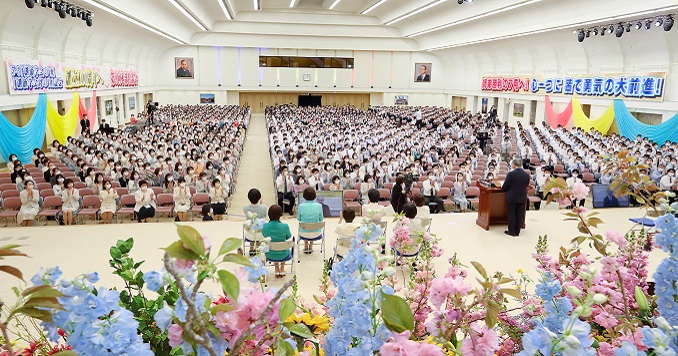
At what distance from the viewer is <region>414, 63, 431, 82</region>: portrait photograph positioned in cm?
4250

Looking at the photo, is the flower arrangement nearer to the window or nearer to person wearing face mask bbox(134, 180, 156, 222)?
person wearing face mask bbox(134, 180, 156, 222)

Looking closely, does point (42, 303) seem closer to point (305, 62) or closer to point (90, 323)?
point (90, 323)

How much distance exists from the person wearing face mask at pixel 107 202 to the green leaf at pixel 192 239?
30.7 feet

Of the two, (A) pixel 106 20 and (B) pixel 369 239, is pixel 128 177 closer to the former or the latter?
(B) pixel 369 239

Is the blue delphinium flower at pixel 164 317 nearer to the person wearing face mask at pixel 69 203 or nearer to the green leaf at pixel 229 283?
the green leaf at pixel 229 283

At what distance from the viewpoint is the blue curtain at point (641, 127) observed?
1728cm

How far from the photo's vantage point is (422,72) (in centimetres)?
4262

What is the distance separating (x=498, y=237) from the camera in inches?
327

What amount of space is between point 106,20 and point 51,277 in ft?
79.7

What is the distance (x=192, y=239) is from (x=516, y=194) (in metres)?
7.87

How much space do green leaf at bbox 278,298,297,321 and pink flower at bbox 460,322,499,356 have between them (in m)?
0.61

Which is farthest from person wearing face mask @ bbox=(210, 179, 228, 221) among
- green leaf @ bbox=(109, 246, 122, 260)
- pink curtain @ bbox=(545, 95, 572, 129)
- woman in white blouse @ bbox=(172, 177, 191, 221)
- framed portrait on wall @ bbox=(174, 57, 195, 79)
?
framed portrait on wall @ bbox=(174, 57, 195, 79)

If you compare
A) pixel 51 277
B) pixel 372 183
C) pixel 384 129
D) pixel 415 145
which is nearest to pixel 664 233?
pixel 51 277

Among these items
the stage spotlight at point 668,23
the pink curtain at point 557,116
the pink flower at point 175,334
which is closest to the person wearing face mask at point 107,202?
the pink flower at point 175,334
